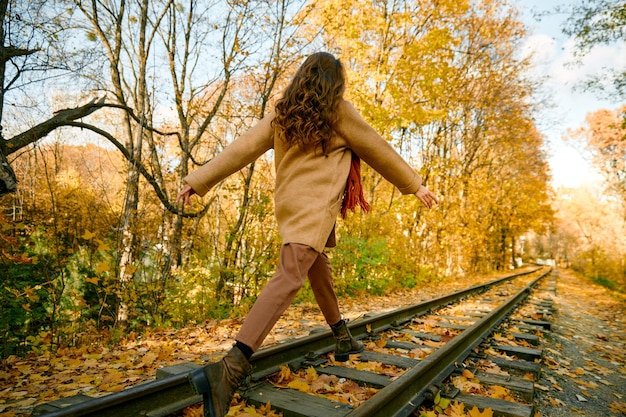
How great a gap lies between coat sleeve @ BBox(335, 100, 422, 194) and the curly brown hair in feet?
0.29

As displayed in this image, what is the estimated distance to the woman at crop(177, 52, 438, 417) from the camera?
2.22m

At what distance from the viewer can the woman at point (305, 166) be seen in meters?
2.22

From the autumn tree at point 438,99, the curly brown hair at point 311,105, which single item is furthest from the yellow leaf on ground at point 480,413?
the autumn tree at point 438,99

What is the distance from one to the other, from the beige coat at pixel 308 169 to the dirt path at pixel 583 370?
208 cm

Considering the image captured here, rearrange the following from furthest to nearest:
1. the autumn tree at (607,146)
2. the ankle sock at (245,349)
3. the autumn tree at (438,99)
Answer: the autumn tree at (607,146), the autumn tree at (438,99), the ankle sock at (245,349)

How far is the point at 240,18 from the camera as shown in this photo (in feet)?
29.3

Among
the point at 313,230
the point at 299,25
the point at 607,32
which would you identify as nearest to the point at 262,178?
the point at 299,25

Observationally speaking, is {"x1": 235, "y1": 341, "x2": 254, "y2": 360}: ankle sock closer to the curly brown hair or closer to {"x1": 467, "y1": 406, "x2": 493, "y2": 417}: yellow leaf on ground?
the curly brown hair

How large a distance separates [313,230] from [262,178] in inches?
294

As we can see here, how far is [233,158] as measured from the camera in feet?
8.21

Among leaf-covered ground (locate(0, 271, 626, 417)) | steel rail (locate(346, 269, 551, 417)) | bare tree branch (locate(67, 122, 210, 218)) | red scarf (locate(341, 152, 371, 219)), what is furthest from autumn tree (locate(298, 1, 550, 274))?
red scarf (locate(341, 152, 371, 219))

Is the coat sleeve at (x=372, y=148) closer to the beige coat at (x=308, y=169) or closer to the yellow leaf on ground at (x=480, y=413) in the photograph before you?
the beige coat at (x=308, y=169)

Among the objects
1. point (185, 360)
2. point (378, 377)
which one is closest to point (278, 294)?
point (378, 377)

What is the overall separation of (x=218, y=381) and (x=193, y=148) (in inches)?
440
